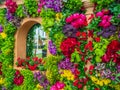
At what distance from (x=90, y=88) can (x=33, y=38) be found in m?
2.93

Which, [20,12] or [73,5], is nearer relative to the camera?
[73,5]

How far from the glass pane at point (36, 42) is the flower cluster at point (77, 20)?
1897 mm

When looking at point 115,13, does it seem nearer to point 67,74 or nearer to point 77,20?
point 77,20

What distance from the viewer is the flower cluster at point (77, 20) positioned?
734 cm

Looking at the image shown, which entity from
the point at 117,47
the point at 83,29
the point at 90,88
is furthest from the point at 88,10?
the point at 90,88

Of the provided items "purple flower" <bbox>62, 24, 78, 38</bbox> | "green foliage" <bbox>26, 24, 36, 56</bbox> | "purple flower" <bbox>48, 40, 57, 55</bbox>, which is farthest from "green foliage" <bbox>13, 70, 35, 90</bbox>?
"purple flower" <bbox>62, 24, 78, 38</bbox>

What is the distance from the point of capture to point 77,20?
7.38 m

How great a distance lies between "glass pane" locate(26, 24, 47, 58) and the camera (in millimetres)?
9227

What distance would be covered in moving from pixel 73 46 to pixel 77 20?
630mm

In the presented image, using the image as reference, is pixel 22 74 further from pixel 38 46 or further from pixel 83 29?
pixel 83 29

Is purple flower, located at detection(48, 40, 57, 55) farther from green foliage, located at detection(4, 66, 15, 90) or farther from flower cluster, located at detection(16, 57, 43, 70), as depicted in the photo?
green foliage, located at detection(4, 66, 15, 90)

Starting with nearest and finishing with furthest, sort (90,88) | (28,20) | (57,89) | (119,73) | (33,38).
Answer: (119,73) → (90,88) → (57,89) → (28,20) → (33,38)

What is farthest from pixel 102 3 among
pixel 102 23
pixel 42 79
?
pixel 42 79

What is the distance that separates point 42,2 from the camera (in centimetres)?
824
